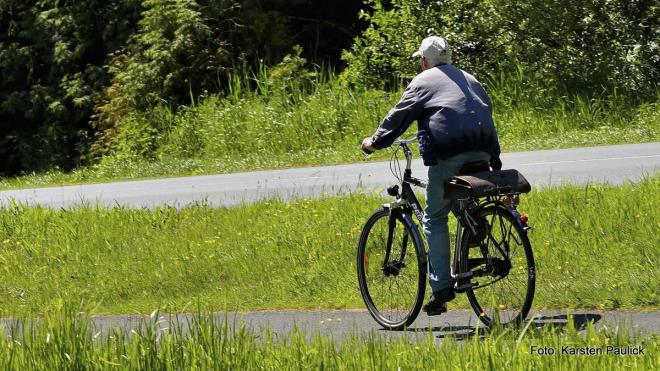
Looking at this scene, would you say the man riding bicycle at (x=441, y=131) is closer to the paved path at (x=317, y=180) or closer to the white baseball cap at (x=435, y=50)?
the white baseball cap at (x=435, y=50)

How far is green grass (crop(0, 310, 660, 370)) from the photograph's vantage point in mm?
6055

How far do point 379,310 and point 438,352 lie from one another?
2609 mm

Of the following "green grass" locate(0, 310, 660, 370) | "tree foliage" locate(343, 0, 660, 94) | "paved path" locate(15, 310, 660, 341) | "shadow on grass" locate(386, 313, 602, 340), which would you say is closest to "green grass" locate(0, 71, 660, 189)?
"tree foliage" locate(343, 0, 660, 94)

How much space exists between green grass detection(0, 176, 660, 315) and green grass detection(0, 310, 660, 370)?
8.11ft

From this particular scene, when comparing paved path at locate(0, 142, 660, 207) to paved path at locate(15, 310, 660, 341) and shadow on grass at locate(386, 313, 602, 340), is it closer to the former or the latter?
paved path at locate(15, 310, 660, 341)

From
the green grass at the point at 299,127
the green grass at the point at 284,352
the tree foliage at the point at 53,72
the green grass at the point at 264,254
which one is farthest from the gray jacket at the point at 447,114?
the tree foliage at the point at 53,72

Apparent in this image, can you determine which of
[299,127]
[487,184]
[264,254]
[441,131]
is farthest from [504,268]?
[299,127]

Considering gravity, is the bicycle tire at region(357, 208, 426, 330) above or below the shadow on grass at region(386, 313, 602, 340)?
above

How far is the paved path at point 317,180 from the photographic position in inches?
584

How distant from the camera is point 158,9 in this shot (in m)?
26.5

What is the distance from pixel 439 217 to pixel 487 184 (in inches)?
25.7

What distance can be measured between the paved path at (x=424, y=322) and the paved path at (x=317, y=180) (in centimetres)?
435

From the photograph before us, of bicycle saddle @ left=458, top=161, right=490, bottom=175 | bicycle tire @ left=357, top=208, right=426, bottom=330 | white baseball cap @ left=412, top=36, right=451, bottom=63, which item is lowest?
bicycle tire @ left=357, top=208, right=426, bottom=330

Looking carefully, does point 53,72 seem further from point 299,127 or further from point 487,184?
point 487,184
